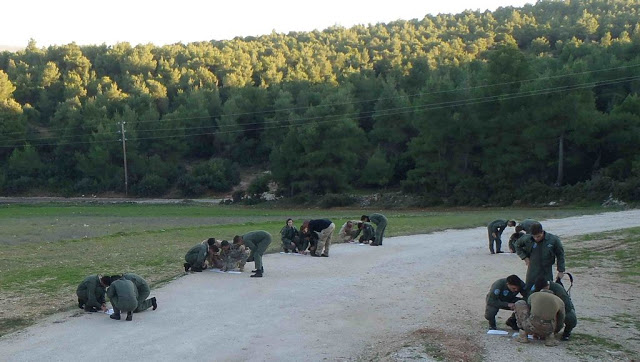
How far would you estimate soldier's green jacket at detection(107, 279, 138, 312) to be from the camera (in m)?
13.9

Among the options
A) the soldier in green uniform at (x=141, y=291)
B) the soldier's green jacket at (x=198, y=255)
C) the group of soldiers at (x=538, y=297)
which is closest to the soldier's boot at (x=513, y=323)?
the group of soldiers at (x=538, y=297)

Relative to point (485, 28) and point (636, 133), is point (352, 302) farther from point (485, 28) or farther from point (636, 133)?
point (485, 28)

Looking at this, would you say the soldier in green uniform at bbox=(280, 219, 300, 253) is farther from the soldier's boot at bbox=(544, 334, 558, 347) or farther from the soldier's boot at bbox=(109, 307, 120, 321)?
the soldier's boot at bbox=(544, 334, 558, 347)

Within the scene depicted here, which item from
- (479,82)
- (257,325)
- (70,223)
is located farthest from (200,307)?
(479,82)

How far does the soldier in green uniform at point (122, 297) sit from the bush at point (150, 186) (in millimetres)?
71654

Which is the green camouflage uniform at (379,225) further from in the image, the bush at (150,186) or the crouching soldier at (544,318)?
the bush at (150,186)

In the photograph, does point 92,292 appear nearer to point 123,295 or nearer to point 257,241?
point 123,295

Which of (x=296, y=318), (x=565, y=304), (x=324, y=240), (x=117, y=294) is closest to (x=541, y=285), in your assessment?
(x=565, y=304)

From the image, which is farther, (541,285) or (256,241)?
(256,241)

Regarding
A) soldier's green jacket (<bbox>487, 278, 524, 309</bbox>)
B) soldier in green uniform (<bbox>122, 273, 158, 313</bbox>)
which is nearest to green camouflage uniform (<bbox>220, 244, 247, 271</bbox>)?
soldier in green uniform (<bbox>122, 273, 158, 313</bbox>)

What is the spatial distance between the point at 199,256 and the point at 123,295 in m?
6.00

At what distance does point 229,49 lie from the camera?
121 metres

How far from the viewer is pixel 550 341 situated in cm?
1150

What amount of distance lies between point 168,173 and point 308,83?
878 inches
